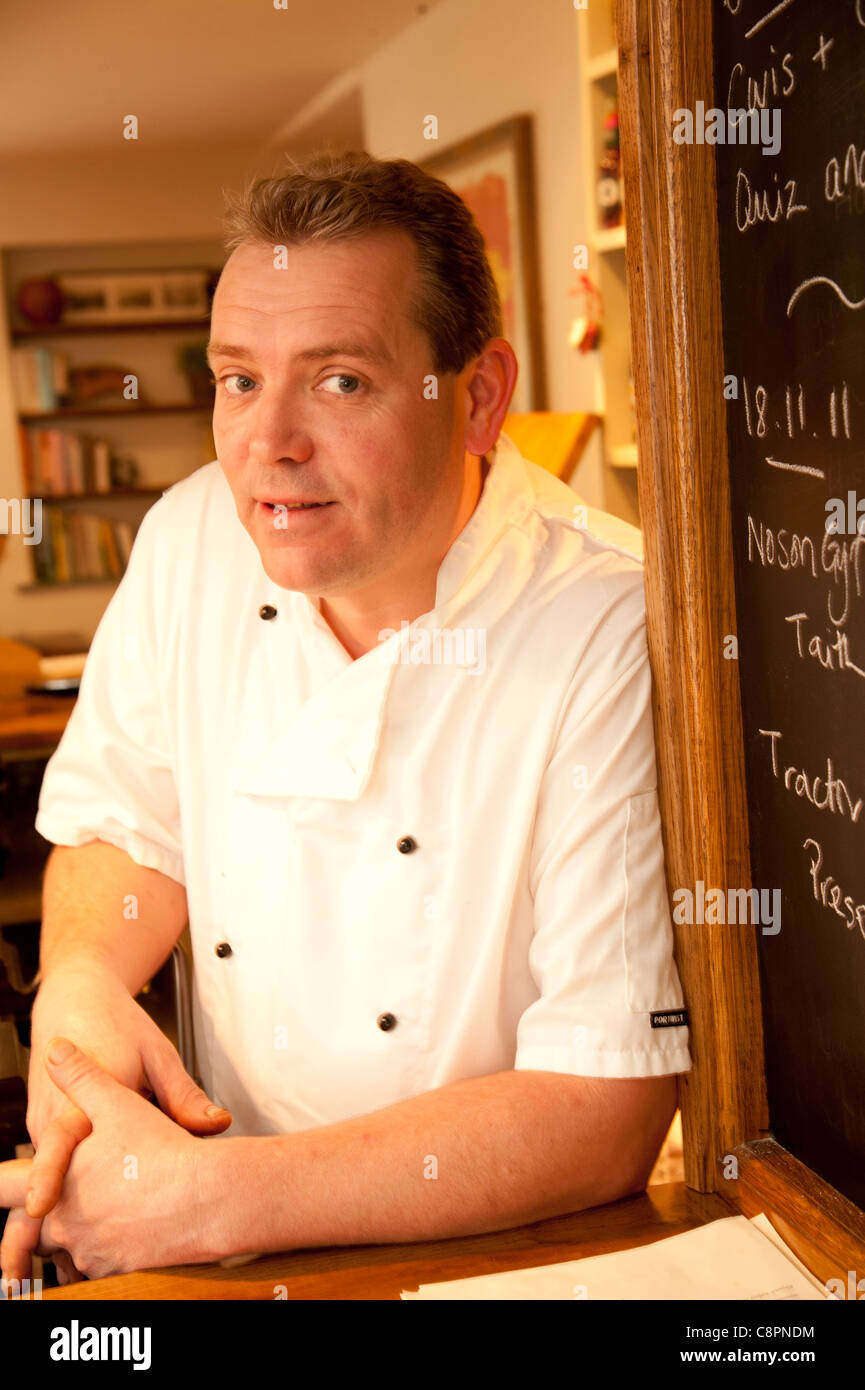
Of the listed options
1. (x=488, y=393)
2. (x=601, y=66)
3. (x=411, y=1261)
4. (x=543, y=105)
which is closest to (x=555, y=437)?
(x=601, y=66)

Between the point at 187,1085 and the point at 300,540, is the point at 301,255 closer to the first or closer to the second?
the point at 300,540

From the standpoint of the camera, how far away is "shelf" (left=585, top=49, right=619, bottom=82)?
11.3 feet

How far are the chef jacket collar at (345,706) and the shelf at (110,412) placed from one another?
264 inches

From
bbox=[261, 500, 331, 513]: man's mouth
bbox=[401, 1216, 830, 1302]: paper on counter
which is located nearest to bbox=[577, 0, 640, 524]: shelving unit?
bbox=[261, 500, 331, 513]: man's mouth

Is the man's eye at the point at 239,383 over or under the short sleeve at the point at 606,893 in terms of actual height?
over

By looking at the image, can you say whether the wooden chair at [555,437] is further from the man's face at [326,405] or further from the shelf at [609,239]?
the man's face at [326,405]

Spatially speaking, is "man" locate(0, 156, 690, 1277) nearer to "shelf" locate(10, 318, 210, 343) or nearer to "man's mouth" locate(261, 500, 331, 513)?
"man's mouth" locate(261, 500, 331, 513)

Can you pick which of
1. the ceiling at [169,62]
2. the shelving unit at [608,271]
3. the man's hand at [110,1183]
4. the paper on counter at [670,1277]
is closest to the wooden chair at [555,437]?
the shelving unit at [608,271]

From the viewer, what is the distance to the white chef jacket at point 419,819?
1.15 meters

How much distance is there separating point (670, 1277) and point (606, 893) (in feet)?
1.02

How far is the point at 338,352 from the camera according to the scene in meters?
1.23

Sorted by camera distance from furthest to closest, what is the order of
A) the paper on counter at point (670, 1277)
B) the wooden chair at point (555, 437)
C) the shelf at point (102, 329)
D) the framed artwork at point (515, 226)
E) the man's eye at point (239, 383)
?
the shelf at point (102, 329)
the framed artwork at point (515, 226)
the wooden chair at point (555, 437)
the man's eye at point (239, 383)
the paper on counter at point (670, 1277)

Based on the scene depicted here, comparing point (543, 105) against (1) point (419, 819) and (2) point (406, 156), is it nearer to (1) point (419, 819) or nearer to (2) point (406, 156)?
(2) point (406, 156)

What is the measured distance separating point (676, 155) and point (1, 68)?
17.5ft
